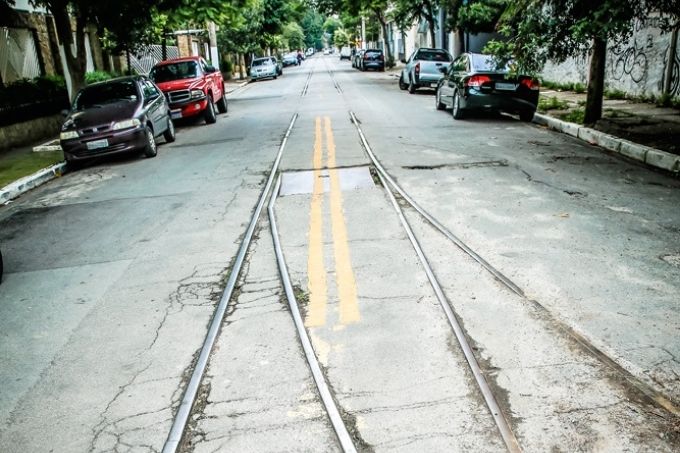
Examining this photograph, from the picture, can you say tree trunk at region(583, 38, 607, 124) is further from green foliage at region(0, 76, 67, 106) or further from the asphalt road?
green foliage at region(0, 76, 67, 106)

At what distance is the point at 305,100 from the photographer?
21.8m

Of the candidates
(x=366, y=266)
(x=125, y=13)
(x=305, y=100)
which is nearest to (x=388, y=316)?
(x=366, y=266)

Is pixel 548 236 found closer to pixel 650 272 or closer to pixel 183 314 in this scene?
pixel 650 272

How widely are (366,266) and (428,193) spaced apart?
2712mm

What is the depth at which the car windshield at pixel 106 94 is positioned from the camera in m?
12.0

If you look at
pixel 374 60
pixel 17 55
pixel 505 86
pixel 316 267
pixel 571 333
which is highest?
pixel 17 55

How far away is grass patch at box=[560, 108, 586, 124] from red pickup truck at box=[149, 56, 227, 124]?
9702 millimetres

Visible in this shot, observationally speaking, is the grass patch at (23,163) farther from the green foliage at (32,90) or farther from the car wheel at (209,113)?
the car wheel at (209,113)

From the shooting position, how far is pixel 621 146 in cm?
1004

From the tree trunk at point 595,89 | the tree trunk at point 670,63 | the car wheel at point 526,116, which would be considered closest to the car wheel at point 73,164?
the car wheel at point 526,116

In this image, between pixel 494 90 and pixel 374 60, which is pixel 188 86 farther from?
pixel 374 60

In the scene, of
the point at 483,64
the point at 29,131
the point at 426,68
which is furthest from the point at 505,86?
the point at 29,131

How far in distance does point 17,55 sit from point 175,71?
543cm

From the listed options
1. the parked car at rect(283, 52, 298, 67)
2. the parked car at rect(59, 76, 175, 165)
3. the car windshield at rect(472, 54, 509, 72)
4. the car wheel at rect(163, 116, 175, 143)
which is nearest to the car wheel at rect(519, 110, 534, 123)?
the car windshield at rect(472, 54, 509, 72)
